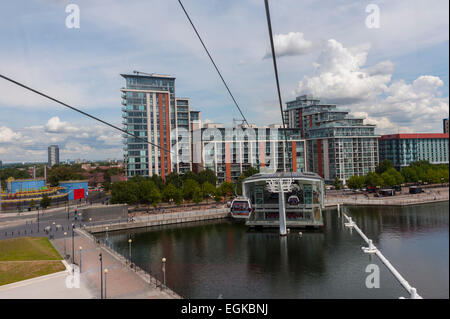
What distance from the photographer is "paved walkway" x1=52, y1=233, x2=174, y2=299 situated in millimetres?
12500

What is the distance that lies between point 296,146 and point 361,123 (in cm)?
1223

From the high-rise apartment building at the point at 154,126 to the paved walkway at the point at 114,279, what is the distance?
88.0 ft

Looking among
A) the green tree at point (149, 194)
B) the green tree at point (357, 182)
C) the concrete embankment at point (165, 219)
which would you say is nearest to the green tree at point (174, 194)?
the green tree at point (149, 194)

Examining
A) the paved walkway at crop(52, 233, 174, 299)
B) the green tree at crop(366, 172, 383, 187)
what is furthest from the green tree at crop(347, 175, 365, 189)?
the paved walkway at crop(52, 233, 174, 299)

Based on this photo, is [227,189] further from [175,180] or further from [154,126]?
[154,126]

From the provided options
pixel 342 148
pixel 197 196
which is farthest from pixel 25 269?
pixel 342 148

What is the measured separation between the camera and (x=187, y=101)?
52.2m

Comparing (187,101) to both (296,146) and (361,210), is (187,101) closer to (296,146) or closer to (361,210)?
(296,146)

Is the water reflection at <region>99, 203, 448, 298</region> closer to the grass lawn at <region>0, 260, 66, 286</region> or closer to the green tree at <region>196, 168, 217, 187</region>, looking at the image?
the grass lawn at <region>0, 260, 66, 286</region>

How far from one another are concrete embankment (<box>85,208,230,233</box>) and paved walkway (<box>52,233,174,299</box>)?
7.25 m

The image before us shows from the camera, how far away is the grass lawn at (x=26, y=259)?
14.9 meters

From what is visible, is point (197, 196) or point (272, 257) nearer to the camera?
point (272, 257)

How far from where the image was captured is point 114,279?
569 inches

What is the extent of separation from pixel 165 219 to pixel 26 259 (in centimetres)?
1533
